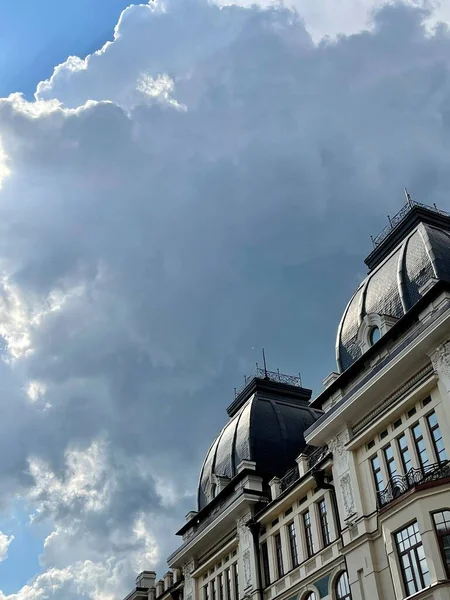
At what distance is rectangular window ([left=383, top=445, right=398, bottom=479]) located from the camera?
31998 millimetres

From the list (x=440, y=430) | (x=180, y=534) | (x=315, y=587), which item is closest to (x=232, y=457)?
(x=180, y=534)

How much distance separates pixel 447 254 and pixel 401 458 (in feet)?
35.0

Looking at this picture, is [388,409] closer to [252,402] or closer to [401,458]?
[401,458]

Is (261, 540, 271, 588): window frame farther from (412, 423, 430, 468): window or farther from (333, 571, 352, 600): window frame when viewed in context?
(412, 423, 430, 468): window

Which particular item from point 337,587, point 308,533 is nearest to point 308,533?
point 308,533

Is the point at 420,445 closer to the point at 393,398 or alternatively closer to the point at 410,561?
the point at 393,398

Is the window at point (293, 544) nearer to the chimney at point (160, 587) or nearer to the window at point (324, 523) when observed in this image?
the window at point (324, 523)

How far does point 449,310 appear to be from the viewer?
29.6m

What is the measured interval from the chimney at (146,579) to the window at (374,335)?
3288 cm

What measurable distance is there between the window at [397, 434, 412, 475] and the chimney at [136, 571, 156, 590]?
113 ft

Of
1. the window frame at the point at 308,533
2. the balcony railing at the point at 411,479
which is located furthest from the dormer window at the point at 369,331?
the window frame at the point at 308,533

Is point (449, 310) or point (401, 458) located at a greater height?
point (449, 310)

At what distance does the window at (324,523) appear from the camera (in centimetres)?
3591

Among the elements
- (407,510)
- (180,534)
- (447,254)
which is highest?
(447,254)
